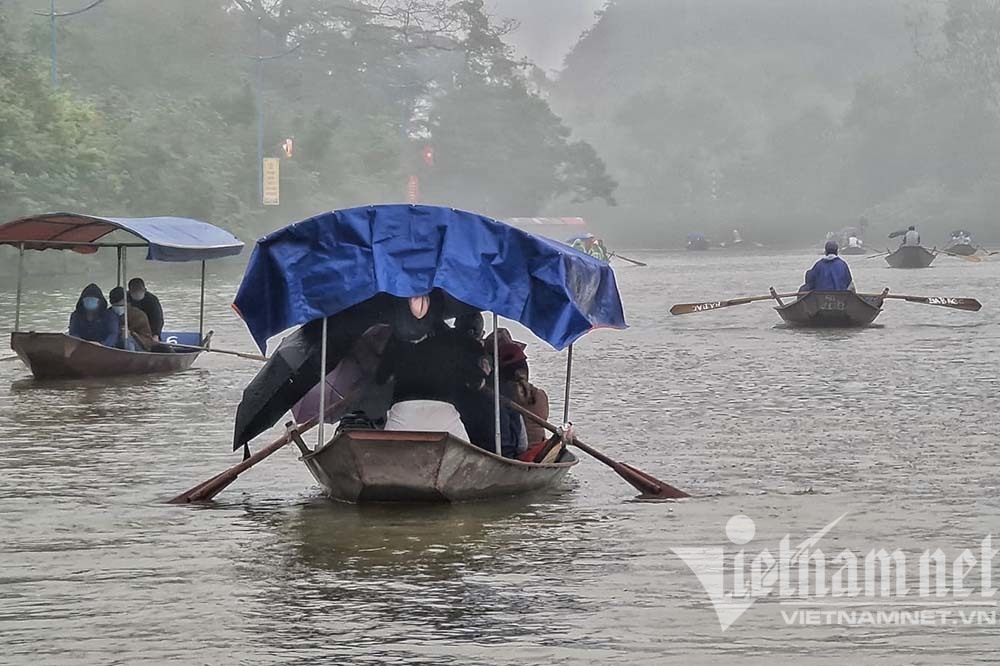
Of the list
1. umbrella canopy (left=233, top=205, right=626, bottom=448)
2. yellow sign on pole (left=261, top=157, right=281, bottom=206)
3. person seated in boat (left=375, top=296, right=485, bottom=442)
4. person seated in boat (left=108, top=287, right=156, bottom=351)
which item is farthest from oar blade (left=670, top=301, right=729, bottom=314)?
yellow sign on pole (left=261, top=157, right=281, bottom=206)

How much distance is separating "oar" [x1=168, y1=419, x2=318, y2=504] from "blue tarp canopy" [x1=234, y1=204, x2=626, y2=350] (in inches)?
29.0

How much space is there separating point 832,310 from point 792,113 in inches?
3743

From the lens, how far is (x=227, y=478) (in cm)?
1227

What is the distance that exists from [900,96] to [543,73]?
139 ft

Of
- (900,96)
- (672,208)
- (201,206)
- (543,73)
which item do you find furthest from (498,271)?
(543,73)

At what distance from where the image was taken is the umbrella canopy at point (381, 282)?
11242 mm

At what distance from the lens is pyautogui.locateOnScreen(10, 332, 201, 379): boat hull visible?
799 inches

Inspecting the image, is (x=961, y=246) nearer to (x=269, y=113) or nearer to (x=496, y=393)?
(x=269, y=113)

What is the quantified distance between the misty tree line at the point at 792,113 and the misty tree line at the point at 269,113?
18015mm

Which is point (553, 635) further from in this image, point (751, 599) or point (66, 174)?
point (66, 174)

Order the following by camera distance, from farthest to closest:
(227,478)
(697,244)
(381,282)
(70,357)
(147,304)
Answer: (697,244)
(147,304)
(70,357)
(227,478)
(381,282)

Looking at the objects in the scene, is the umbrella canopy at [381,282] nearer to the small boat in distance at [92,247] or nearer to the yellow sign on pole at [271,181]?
the small boat in distance at [92,247]

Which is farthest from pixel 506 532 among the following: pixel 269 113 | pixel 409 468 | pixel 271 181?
pixel 269 113

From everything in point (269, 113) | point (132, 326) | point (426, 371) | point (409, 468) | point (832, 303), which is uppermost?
point (269, 113)
